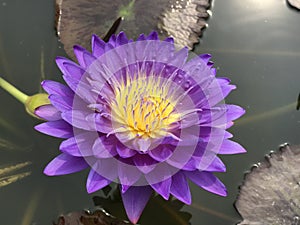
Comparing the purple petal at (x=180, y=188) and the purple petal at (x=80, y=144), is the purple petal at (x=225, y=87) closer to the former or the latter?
the purple petal at (x=180, y=188)

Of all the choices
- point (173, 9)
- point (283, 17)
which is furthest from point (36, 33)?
point (283, 17)

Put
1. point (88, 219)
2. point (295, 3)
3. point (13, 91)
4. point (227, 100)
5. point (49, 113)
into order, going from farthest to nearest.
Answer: point (295, 3)
point (227, 100)
point (13, 91)
point (88, 219)
point (49, 113)

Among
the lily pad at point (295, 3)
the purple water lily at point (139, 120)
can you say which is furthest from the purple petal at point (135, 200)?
the lily pad at point (295, 3)

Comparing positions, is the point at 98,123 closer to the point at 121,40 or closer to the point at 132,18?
the point at 121,40

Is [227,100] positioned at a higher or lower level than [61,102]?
lower

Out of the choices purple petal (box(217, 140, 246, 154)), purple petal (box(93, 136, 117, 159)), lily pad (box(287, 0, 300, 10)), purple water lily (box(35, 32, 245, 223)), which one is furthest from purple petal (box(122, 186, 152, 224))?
lily pad (box(287, 0, 300, 10))

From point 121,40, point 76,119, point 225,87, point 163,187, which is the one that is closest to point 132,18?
point 121,40
